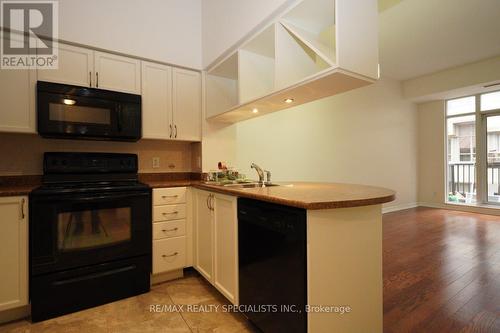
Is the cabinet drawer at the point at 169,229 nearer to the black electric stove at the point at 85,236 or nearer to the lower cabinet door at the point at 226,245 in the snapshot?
the black electric stove at the point at 85,236

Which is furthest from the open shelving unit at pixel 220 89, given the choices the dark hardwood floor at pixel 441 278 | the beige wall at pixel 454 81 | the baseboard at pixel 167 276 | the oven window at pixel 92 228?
the beige wall at pixel 454 81

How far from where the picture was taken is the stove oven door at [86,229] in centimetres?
178

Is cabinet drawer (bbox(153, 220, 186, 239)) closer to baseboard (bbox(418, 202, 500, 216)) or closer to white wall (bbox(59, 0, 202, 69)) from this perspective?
white wall (bbox(59, 0, 202, 69))

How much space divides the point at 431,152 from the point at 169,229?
21.5ft

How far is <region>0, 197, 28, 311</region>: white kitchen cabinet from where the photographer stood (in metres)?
1.69

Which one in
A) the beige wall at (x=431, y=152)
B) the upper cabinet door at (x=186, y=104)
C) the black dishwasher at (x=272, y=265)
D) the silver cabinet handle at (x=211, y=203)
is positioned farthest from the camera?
the beige wall at (x=431, y=152)

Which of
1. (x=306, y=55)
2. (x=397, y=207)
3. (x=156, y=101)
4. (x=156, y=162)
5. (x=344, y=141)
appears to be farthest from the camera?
(x=397, y=207)

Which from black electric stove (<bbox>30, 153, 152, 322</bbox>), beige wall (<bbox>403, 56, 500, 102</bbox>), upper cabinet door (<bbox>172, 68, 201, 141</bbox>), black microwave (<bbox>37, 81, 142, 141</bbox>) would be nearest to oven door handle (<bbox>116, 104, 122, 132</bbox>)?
black microwave (<bbox>37, 81, 142, 141</bbox>)

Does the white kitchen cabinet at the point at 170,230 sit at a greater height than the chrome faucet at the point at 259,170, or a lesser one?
lesser

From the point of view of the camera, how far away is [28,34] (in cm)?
199

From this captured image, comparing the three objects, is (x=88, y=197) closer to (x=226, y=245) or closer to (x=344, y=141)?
(x=226, y=245)

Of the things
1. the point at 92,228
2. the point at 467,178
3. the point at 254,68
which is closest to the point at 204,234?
the point at 92,228

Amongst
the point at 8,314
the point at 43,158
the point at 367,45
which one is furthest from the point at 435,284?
the point at 43,158

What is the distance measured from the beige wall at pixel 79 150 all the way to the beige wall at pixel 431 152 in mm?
6046
